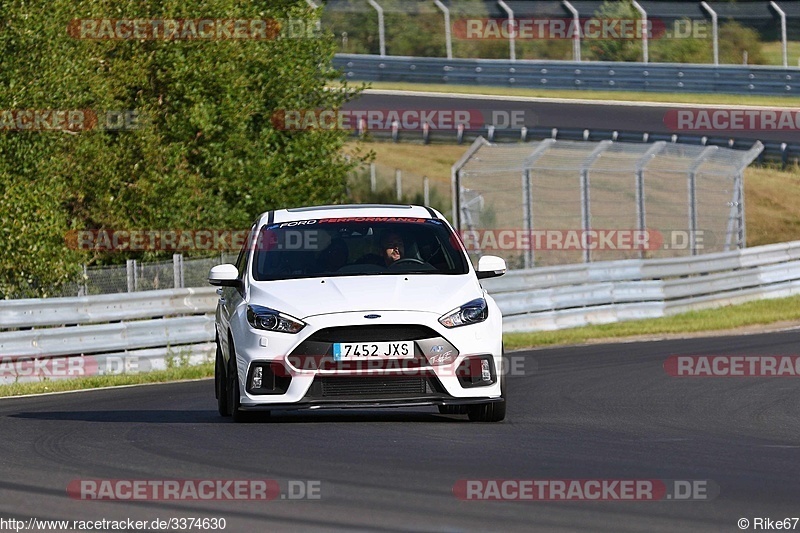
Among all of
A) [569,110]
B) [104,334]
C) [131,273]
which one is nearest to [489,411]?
Answer: [104,334]

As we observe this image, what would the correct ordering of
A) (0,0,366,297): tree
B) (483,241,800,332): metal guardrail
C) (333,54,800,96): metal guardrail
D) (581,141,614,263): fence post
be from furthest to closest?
(333,54,800,96): metal guardrail < (581,141,614,263): fence post < (483,241,800,332): metal guardrail < (0,0,366,297): tree

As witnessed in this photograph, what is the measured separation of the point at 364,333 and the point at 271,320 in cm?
71

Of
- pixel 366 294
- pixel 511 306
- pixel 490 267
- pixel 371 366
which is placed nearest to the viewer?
A: pixel 371 366

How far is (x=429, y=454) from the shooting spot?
890 centimetres

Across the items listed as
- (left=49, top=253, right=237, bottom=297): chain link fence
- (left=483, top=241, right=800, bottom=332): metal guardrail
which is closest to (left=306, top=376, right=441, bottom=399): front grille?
(left=49, top=253, right=237, bottom=297): chain link fence

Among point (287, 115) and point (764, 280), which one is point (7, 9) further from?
point (764, 280)

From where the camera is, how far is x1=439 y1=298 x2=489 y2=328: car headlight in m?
10.3

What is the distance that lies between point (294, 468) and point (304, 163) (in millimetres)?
18804

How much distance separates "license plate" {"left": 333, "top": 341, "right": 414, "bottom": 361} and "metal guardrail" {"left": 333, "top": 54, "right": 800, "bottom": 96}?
29.6 meters

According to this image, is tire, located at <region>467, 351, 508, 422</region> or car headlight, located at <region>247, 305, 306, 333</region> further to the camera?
tire, located at <region>467, 351, 508, 422</region>

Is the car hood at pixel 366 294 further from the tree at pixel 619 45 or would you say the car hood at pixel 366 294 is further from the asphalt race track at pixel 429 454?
the tree at pixel 619 45

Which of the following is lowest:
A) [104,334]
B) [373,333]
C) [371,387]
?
[104,334]

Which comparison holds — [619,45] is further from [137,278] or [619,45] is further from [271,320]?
[271,320]

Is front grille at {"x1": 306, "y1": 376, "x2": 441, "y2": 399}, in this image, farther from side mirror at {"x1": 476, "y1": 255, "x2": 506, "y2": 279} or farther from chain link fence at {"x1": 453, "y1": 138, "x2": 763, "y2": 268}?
chain link fence at {"x1": 453, "y1": 138, "x2": 763, "y2": 268}
